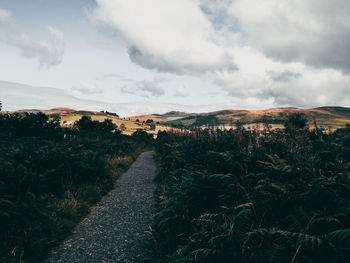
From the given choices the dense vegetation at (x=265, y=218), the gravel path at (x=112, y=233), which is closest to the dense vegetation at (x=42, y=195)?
the gravel path at (x=112, y=233)

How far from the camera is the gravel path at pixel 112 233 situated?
420cm

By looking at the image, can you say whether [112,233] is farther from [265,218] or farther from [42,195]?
[265,218]

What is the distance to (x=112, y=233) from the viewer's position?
16.9ft

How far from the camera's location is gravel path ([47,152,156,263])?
4.20 m

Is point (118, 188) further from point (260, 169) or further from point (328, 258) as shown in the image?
point (328, 258)

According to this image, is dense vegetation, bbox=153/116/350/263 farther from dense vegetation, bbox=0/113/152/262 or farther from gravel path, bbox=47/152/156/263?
dense vegetation, bbox=0/113/152/262

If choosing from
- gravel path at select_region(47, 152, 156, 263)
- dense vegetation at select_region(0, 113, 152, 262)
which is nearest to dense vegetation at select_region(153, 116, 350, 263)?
gravel path at select_region(47, 152, 156, 263)

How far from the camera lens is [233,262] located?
261 centimetres

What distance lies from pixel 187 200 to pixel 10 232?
385 cm

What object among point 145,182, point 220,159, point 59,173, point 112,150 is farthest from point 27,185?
point 112,150

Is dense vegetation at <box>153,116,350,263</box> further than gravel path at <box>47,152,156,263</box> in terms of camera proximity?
No

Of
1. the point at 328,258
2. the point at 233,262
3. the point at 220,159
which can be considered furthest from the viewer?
the point at 220,159

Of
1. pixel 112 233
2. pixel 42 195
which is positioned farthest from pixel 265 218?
pixel 42 195

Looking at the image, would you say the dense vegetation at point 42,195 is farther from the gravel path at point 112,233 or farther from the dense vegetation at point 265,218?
the dense vegetation at point 265,218
